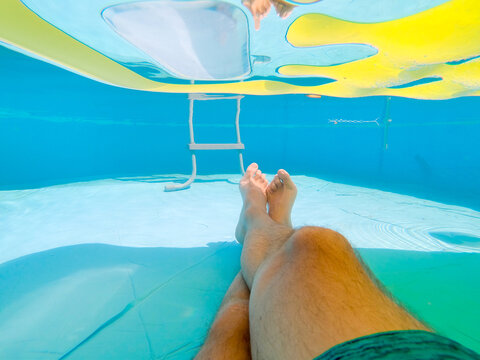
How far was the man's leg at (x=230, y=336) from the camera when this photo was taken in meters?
0.70

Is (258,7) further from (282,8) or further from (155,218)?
(155,218)

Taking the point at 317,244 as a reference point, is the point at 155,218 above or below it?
below

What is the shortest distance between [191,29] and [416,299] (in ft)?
8.59

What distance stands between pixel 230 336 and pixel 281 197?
1299 millimetres

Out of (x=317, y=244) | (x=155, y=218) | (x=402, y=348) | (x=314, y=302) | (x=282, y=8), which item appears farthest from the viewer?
(x=155, y=218)

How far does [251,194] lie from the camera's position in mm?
1986

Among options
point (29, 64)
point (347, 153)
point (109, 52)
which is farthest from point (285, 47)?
point (347, 153)

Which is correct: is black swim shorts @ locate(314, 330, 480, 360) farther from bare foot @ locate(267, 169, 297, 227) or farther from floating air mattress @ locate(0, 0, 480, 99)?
floating air mattress @ locate(0, 0, 480, 99)

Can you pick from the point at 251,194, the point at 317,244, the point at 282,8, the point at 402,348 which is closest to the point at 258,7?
the point at 282,8

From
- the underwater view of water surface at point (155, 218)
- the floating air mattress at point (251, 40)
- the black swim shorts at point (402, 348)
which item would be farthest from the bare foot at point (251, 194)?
the floating air mattress at point (251, 40)

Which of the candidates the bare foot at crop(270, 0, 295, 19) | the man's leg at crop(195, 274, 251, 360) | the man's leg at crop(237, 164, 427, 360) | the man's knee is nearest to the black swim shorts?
the man's leg at crop(237, 164, 427, 360)

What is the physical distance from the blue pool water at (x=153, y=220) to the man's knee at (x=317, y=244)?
2.12ft

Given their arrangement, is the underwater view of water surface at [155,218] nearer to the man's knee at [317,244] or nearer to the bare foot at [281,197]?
the bare foot at [281,197]

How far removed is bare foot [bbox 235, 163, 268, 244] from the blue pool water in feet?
0.78
